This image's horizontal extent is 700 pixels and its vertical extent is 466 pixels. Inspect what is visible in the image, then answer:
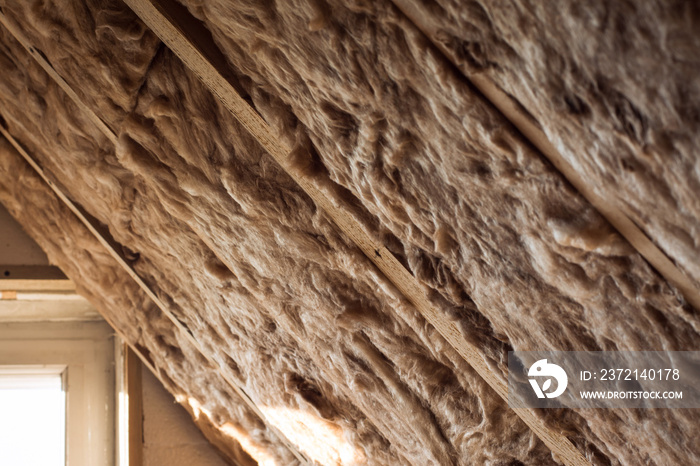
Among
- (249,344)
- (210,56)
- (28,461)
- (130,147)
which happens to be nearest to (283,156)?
(210,56)

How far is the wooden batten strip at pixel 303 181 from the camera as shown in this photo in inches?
50.3

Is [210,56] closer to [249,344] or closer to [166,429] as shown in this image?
[249,344]

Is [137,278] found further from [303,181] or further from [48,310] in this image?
[303,181]

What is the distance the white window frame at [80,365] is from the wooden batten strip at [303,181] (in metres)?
1.56

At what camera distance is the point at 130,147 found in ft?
5.08

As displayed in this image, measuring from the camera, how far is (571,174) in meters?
0.96

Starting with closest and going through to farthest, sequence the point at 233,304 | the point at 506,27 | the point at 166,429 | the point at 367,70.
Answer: the point at 506,27 < the point at 367,70 < the point at 233,304 < the point at 166,429

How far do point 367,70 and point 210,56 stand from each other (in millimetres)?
375

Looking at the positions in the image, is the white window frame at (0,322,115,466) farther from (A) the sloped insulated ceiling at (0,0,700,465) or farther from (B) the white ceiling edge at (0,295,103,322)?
(A) the sloped insulated ceiling at (0,0,700,465)

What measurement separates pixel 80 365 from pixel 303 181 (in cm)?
163
